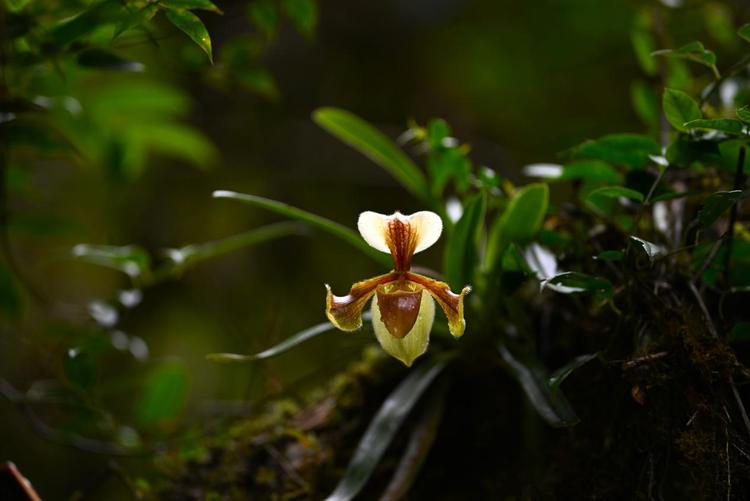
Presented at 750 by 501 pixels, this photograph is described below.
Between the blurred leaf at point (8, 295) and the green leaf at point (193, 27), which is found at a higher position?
the green leaf at point (193, 27)

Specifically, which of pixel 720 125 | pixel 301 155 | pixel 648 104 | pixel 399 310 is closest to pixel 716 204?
pixel 720 125

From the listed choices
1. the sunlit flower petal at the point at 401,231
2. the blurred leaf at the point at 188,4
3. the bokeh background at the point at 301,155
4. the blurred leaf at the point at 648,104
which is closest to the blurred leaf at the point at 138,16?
the blurred leaf at the point at 188,4

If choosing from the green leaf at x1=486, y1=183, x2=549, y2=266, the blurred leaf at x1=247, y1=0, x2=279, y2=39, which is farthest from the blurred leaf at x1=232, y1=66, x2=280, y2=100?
the green leaf at x1=486, y1=183, x2=549, y2=266

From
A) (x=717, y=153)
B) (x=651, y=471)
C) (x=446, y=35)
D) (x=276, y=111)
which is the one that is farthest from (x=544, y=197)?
(x=276, y=111)

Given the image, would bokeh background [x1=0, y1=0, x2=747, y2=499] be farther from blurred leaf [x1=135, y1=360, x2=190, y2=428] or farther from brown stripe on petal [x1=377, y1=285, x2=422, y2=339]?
brown stripe on petal [x1=377, y1=285, x2=422, y2=339]

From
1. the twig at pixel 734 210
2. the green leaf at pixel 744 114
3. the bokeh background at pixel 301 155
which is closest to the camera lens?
the green leaf at pixel 744 114

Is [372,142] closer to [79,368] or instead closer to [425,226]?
[425,226]

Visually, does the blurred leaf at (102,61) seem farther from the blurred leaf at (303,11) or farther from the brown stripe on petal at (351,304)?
the brown stripe on petal at (351,304)

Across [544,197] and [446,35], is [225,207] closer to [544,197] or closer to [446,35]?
[446,35]
